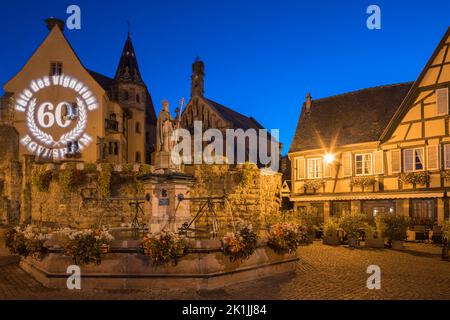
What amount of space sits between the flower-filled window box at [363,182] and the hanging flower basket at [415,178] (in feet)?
5.64

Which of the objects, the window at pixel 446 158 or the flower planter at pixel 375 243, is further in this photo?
the window at pixel 446 158

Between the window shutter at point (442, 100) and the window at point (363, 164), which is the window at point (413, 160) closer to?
the window at point (363, 164)

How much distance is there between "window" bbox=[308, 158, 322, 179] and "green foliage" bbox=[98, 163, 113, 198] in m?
12.4

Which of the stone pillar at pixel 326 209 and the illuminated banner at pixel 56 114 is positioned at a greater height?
the illuminated banner at pixel 56 114

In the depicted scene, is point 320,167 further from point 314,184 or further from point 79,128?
point 79,128

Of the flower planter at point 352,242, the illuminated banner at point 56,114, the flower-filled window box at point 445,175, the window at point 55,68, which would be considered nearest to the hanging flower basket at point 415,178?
the flower-filled window box at point 445,175

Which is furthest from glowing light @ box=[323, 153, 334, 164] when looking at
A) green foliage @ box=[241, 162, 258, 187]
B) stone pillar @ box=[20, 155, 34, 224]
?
stone pillar @ box=[20, 155, 34, 224]

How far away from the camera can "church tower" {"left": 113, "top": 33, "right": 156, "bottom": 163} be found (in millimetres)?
→ 40938

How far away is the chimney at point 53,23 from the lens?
36.7 metres

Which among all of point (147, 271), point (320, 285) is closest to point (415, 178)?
point (320, 285)

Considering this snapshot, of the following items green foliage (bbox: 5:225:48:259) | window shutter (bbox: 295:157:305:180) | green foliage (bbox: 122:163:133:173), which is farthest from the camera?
window shutter (bbox: 295:157:305:180)

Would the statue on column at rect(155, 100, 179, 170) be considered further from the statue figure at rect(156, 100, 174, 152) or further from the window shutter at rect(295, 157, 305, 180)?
the window shutter at rect(295, 157, 305, 180)

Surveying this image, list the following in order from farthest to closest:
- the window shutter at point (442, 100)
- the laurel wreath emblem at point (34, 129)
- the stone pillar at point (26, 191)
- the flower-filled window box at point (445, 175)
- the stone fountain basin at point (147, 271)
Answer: the laurel wreath emblem at point (34, 129) → the stone pillar at point (26, 191) → the window shutter at point (442, 100) → the flower-filled window box at point (445, 175) → the stone fountain basin at point (147, 271)

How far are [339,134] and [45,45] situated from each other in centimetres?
2525
